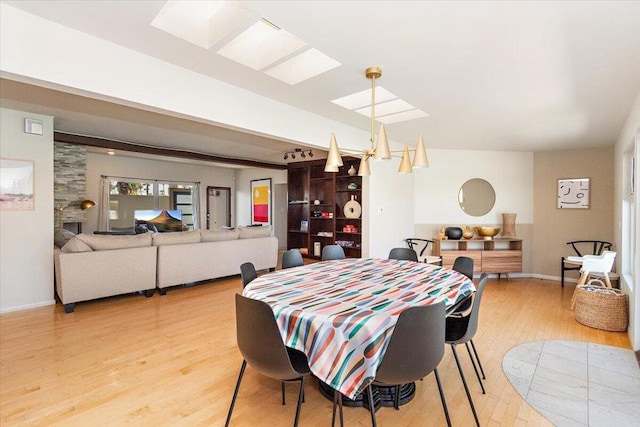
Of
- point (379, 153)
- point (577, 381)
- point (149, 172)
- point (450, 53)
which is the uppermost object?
point (450, 53)

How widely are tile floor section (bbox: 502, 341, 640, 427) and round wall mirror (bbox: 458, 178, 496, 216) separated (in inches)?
137

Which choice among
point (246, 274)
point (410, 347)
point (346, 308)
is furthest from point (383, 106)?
point (410, 347)

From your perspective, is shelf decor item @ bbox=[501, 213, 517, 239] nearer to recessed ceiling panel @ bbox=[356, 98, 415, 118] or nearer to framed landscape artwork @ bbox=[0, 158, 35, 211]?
recessed ceiling panel @ bbox=[356, 98, 415, 118]

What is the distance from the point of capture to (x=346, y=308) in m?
1.79

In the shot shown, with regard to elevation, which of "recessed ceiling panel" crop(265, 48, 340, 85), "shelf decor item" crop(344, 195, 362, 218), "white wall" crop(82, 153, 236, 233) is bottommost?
"shelf decor item" crop(344, 195, 362, 218)

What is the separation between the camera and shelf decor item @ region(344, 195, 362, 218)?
676 cm

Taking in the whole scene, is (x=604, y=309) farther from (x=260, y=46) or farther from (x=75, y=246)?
(x=75, y=246)

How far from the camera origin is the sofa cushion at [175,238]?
471 cm

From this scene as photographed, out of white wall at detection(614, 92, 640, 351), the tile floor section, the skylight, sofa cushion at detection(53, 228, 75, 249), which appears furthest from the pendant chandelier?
sofa cushion at detection(53, 228, 75, 249)

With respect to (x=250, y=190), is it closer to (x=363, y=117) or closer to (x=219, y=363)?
(x=363, y=117)

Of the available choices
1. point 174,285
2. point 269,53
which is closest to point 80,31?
point 269,53

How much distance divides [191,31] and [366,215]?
11.9ft

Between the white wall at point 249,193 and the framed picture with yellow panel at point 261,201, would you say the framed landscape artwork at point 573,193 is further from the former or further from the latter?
the framed picture with yellow panel at point 261,201

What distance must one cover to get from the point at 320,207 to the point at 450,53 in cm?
550
